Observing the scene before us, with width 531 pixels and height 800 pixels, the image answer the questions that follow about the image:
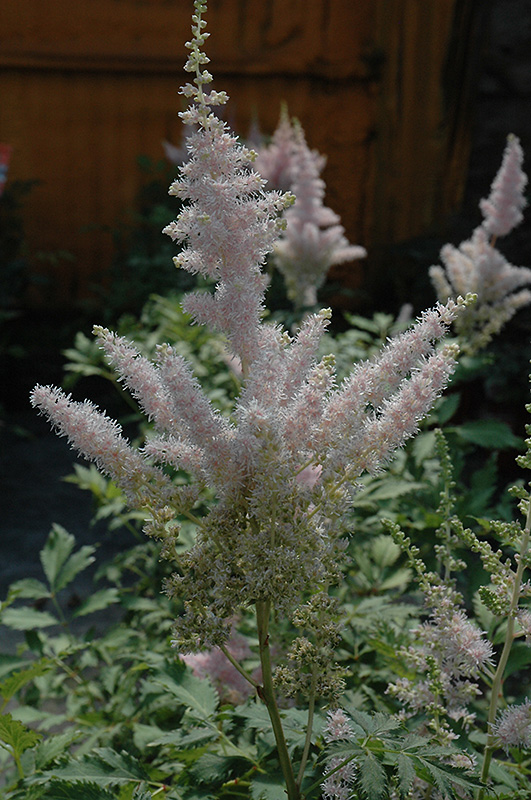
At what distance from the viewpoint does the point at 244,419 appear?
34.6 inches

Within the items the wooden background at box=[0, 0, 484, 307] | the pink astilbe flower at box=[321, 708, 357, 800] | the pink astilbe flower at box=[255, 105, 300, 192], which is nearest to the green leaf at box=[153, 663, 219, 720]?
the pink astilbe flower at box=[321, 708, 357, 800]

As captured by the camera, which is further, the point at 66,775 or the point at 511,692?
the point at 511,692

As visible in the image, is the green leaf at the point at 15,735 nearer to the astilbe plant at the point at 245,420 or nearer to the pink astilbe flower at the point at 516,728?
the astilbe plant at the point at 245,420

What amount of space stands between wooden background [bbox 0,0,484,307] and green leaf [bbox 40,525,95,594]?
388 centimetres

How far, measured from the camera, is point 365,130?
529 centimetres

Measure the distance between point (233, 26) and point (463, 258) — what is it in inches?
130

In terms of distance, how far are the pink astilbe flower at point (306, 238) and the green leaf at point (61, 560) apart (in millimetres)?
1313

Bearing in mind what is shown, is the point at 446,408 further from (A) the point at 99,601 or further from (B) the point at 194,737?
(B) the point at 194,737

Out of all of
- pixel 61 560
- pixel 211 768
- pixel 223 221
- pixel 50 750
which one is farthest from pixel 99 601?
pixel 223 221

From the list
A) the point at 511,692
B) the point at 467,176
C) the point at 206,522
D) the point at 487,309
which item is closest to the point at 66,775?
the point at 206,522

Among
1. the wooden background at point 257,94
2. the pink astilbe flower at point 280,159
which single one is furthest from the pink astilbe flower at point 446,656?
the wooden background at point 257,94

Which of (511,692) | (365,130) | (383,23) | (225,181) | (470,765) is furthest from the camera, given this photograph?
(365,130)

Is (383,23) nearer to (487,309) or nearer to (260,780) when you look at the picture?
(487,309)

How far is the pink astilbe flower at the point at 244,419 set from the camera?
0.88 m
